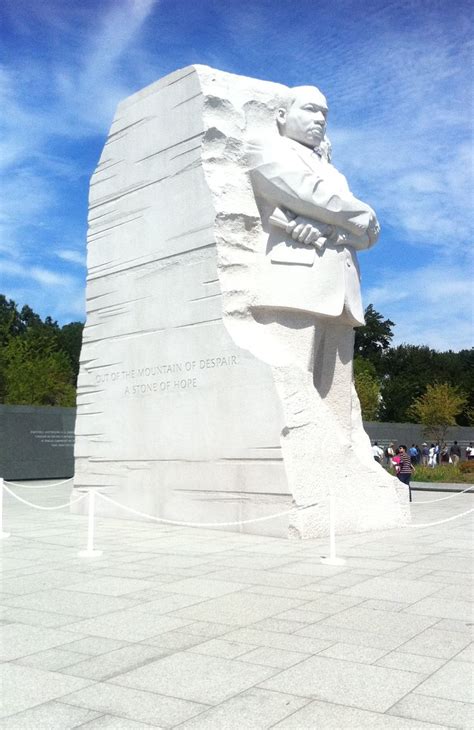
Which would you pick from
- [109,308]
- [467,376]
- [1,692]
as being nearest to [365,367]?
[467,376]

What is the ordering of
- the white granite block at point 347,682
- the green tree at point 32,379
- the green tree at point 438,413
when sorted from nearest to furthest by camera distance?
1. the white granite block at point 347,682
2. the green tree at point 32,379
3. the green tree at point 438,413

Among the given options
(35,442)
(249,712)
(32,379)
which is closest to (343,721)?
(249,712)

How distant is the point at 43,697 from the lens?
3.39 metres

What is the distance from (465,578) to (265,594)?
1.81 meters

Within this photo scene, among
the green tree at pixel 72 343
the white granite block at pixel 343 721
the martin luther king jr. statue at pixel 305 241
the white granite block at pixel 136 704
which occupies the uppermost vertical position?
the green tree at pixel 72 343

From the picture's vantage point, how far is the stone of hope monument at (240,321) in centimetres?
882

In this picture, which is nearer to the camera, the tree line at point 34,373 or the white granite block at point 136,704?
the white granite block at point 136,704

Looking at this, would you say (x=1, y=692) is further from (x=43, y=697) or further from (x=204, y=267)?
(x=204, y=267)

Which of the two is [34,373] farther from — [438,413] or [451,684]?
[451,684]

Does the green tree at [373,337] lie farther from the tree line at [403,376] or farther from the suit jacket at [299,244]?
the suit jacket at [299,244]

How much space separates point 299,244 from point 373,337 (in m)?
47.3

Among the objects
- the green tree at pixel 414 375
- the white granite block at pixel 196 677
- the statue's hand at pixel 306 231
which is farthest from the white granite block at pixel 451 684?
the green tree at pixel 414 375

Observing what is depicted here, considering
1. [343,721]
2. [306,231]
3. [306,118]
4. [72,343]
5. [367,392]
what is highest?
[72,343]

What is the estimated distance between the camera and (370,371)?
1945 inches
